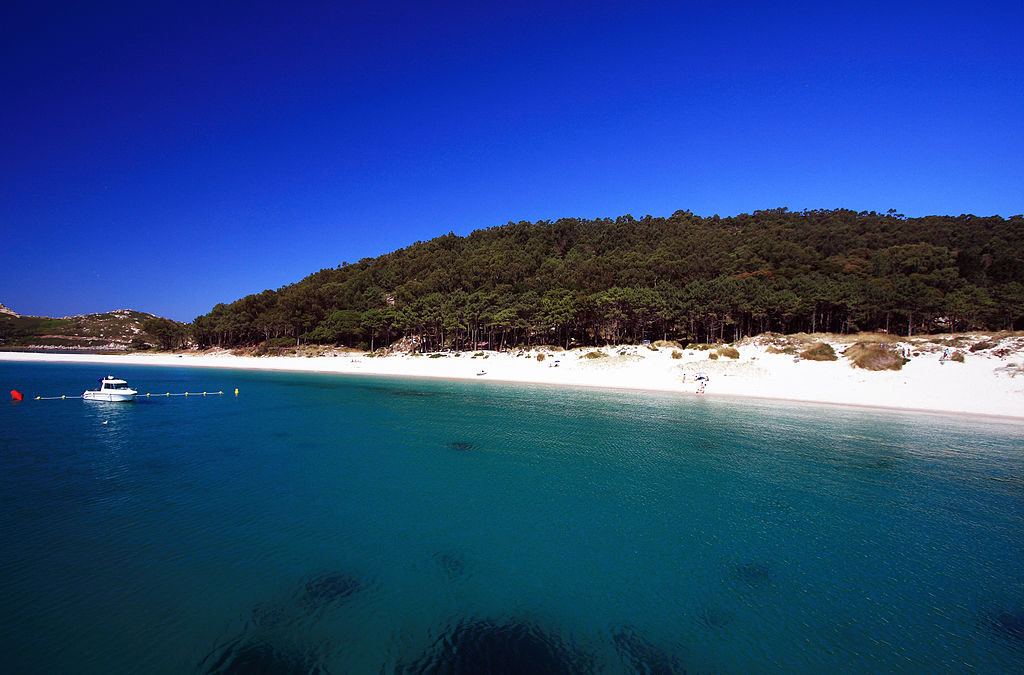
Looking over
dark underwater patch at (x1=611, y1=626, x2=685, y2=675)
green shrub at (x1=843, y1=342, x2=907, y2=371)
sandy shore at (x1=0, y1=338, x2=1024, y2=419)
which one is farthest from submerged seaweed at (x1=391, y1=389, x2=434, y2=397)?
green shrub at (x1=843, y1=342, x2=907, y2=371)

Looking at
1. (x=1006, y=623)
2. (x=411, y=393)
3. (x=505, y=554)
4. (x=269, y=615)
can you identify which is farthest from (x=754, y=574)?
(x=411, y=393)

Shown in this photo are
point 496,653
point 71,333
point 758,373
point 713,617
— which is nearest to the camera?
point 496,653

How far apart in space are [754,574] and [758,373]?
123 ft

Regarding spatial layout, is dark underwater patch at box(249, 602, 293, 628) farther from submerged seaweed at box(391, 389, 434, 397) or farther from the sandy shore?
the sandy shore

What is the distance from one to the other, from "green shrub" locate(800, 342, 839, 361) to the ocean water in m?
21.8

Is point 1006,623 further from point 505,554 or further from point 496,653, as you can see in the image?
point 505,554

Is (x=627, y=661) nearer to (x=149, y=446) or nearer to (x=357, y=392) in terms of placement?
(x=149, y=446)

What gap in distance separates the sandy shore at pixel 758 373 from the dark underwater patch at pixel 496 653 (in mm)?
35159

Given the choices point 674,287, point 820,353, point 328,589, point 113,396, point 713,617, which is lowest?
point 713,617

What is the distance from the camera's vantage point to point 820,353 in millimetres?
43531

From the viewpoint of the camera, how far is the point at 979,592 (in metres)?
9.21

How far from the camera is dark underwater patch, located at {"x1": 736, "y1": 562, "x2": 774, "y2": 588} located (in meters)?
9.46

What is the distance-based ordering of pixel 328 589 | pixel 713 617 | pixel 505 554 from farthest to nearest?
pixel 505 554 < pixel 328 589 < pixel 713 617

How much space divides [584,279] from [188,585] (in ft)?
245
